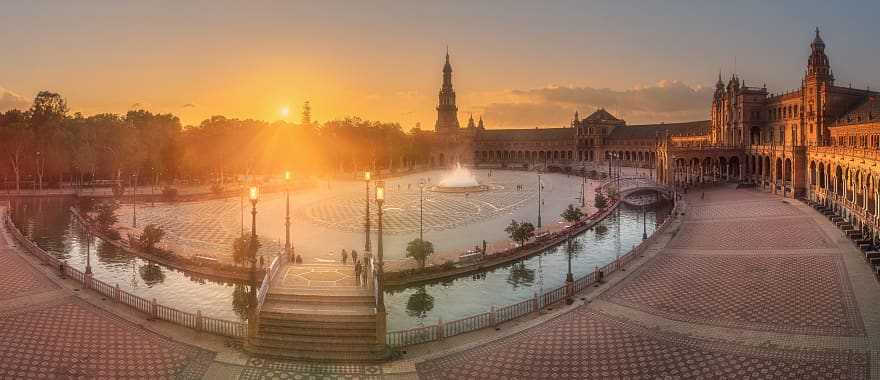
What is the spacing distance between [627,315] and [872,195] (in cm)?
3260

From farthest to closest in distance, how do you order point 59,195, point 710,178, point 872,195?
point 710,178 < point 59,195 < point 872,195

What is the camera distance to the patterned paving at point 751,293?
2478cm

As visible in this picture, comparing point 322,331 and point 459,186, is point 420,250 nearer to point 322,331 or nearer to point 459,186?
point 322,331

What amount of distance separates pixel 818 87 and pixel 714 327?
213ft

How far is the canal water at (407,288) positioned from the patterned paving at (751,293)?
6.43 meters

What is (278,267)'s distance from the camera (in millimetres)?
30250

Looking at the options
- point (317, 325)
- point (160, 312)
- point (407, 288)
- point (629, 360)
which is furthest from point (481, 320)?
point (160, 312)

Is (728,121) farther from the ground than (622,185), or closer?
farther from the ground

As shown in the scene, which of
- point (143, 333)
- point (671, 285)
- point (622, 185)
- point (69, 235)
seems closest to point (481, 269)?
point (671, 285)

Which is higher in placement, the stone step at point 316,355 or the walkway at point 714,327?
the walkway at point 714,327

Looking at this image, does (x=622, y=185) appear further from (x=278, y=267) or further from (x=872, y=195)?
(x=278, y=267)

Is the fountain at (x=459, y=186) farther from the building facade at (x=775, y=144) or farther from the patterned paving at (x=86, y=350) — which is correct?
the patterned paving at (x=86, y=350)

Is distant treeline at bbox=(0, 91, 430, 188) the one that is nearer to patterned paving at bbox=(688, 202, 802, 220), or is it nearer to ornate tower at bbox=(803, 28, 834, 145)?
patterned paving at bbox=(688, 202, 802, 220)

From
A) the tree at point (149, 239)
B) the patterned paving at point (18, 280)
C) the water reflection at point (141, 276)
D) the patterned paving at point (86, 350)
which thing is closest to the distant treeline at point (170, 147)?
the water reflection at point (141, 276)
